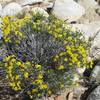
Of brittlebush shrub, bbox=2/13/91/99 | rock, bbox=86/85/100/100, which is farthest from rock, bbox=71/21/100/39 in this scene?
rock, bbox=86/85/100/100

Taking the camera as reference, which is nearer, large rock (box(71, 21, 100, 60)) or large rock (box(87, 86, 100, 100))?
large rock (box(87, 86, 100, 100))

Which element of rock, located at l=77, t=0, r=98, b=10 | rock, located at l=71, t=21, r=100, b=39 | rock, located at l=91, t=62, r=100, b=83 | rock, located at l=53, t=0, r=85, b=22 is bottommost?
rock, located at l=91, t=62, r=100, b=83

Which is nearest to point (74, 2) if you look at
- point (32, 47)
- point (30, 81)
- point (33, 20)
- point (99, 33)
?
point (99, 33)

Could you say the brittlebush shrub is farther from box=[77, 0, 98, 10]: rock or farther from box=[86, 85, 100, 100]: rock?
box=[77, 0, 98, 10]: rock

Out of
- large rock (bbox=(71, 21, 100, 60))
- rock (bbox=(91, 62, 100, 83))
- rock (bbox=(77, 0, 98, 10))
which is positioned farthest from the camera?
rock (bbox=(77, 0, 98, 10))

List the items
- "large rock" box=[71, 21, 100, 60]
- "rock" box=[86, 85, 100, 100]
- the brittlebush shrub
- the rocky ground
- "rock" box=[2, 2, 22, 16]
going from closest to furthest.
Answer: the brittlebush shrub < "rock" box=[86, 85, 100, 100] < the rocky ground < "large rock" box=[71, 21, 100, 60] < "rock" box=[2, 2, 22, 16]

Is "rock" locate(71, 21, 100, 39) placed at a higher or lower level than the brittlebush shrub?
lower

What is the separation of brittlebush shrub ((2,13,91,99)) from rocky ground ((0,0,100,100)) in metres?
0.35

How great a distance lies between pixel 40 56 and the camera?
20.0 ft

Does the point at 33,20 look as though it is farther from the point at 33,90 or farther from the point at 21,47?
the point at 33,90

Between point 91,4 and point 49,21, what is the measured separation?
2869 mm

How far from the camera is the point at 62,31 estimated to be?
613 cm

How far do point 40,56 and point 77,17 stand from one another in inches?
96.9

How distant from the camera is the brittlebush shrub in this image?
18.2ft
